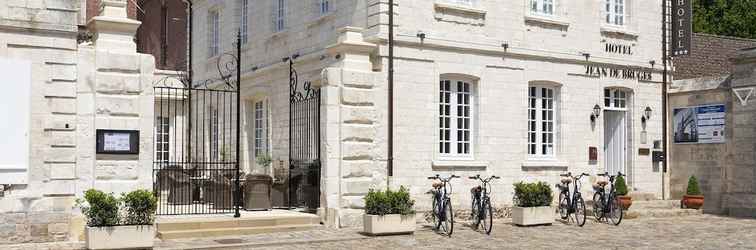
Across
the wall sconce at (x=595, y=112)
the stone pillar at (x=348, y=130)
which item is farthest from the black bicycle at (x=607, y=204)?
the stone pillar at (x=348, y=130)

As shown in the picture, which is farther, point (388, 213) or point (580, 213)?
point (580, 213)

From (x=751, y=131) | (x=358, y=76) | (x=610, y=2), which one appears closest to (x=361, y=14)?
(x=358, y=76)

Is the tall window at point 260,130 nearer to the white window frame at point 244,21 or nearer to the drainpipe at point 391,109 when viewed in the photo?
the white window frame at point 244,21

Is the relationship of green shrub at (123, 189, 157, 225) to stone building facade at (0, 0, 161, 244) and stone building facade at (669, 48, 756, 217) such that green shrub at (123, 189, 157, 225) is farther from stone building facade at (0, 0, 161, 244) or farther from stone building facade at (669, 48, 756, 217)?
stone building facade at (669, 48, 756, 217)

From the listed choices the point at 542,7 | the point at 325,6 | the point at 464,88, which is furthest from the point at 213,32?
the point at 542,7

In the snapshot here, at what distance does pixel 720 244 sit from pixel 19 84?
10126 mm

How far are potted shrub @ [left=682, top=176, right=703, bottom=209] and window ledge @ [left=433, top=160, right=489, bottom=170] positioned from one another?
16.1 feet

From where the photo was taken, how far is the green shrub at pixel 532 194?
14156mm

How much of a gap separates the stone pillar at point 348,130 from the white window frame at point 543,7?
408cm

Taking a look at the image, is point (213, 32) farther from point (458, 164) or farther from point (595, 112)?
point (595, 112)

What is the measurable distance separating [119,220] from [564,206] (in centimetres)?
804

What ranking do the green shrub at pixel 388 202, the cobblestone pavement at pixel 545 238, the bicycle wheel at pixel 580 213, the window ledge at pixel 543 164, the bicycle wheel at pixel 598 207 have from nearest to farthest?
the cobblestone pavement at pixel 545 238 < the green shrub at pixel 388 202 < the bicycle wheel at pixel 580 213 < the bicycle wheel at pixel 598 207 < the window ledge at pixel 543 164

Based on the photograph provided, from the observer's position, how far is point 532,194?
558 inches

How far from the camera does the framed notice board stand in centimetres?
1134
